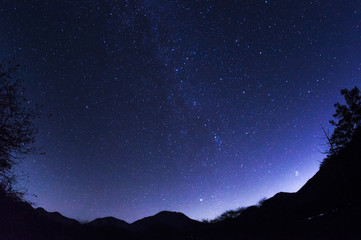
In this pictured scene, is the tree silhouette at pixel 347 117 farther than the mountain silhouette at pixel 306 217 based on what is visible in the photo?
Yes

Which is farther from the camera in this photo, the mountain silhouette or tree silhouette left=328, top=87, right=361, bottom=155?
tree silhouette left=328, top=87, right=361, bottom=155

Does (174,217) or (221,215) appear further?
(174,217)

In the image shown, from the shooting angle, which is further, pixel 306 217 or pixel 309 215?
pixel 309 215

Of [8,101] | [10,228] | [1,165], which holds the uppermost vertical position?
[8,101]

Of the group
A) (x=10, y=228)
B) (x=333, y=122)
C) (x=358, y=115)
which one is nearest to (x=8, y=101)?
(x=10, y=228)

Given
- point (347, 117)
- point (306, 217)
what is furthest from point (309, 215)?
point (347, 117)

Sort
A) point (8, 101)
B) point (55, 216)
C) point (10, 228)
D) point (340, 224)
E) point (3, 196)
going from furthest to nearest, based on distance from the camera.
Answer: point (55, 216), point (10, 228), point (340, 224), point (3, 196), point (8, 101)

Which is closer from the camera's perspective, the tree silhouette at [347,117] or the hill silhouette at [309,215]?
the hill silhouette at [309,215]

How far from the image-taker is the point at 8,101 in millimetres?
9859

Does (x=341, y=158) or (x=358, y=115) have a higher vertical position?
(x=358, y=115)

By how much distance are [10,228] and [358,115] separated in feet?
159

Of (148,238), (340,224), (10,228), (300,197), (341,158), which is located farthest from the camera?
(148,238)

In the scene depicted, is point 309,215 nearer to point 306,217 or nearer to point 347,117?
point 306,217

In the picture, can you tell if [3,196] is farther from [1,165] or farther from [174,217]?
[174,217]
